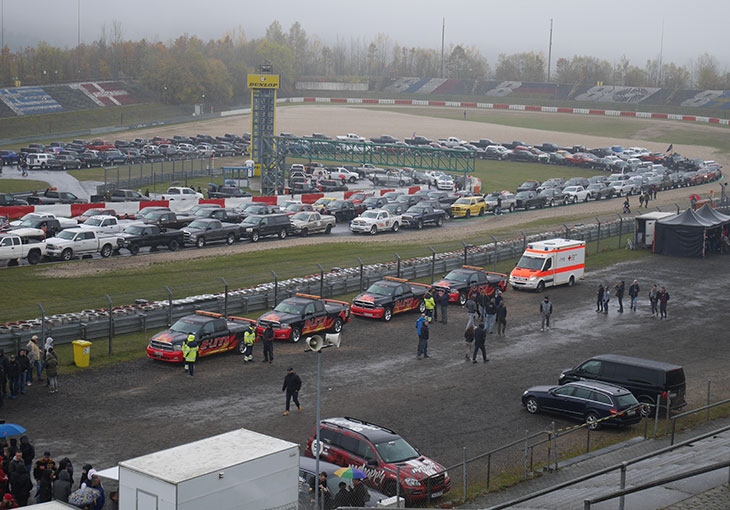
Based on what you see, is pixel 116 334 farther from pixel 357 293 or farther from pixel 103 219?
pixel 103 219

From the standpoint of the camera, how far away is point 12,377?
77.2ft

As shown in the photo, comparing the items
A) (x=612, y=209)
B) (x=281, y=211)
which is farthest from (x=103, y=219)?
(x=612, y=209)

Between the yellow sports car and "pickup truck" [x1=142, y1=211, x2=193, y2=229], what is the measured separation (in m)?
21.9

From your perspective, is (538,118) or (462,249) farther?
(538,118)

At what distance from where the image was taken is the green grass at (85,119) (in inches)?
4274

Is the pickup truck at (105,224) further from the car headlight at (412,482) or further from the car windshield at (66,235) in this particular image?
the car headlight at (412,482)

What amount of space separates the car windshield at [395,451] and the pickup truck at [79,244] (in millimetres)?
27421

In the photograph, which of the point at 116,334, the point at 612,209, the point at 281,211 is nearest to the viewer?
the point at 116,334

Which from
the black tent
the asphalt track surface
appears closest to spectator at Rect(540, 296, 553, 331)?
the asphalt track surface

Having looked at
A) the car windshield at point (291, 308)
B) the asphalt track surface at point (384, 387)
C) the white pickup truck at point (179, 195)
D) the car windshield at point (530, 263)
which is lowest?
the asphalt track surface at point (384, 387)

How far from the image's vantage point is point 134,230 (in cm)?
4419

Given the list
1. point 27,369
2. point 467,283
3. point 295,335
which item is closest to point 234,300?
point 295,335

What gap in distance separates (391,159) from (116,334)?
70016 millimetres

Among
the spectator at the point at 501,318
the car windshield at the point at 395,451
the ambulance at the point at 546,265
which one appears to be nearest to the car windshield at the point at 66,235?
the ambulance at the point at 546,265
